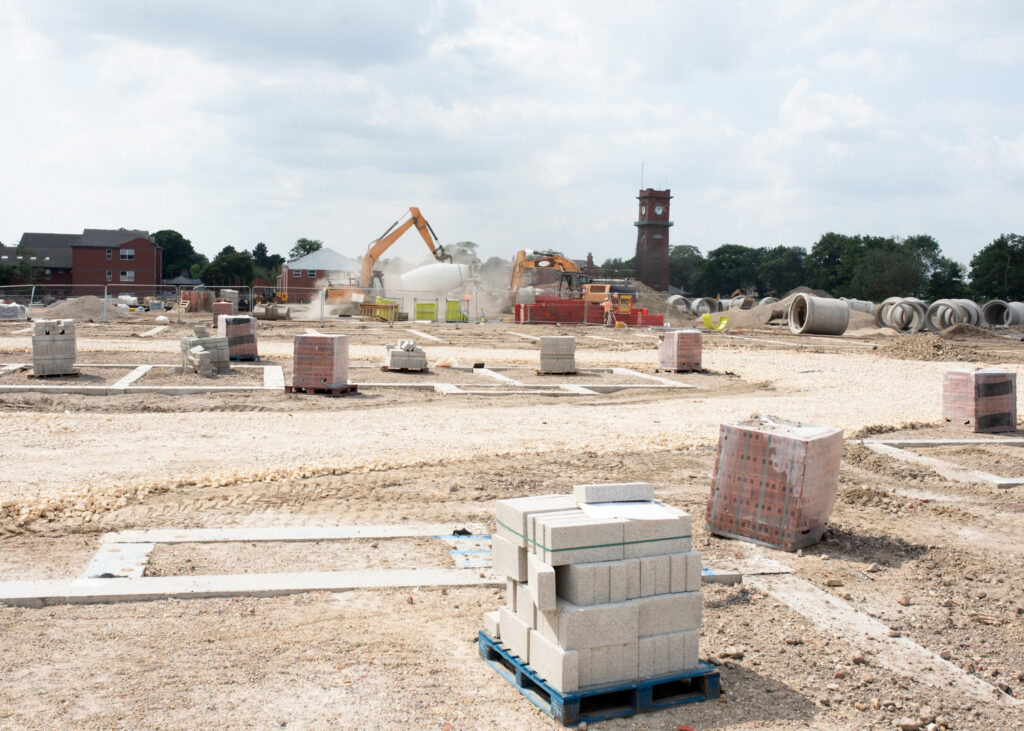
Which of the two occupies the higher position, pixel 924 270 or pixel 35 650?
pixel 924 270

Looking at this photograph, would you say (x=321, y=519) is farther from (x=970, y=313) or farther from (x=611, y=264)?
(x=611, y=264)

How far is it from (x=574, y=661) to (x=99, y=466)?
7285mm

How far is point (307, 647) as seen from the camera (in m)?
5.07

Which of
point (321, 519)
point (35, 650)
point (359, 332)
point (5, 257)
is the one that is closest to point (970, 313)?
point (359, 332)

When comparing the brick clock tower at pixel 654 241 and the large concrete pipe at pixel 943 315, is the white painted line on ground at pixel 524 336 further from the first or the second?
the brick clock tower at pixel 654 241

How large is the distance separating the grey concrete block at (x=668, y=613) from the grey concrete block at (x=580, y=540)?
31cm

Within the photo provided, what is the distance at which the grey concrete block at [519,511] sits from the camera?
4621 mm

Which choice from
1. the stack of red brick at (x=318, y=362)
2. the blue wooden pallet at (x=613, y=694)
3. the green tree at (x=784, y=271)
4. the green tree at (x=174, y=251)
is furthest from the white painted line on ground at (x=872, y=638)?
the green tree at (x=174, y=251)

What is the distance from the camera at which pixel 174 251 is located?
13050cm

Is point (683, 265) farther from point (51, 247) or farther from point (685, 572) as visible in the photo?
point (685, 572)

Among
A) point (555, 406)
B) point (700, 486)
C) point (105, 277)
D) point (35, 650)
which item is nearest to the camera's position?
point (35, 650)

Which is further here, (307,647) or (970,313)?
(970,313)

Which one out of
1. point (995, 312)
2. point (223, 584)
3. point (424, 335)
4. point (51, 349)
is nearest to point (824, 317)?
point (995, 312)

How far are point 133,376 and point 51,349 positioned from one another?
1610 mm
